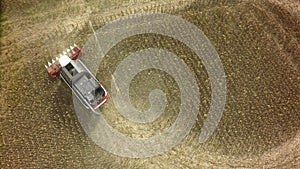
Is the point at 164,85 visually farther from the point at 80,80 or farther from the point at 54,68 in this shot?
the point at 54,68

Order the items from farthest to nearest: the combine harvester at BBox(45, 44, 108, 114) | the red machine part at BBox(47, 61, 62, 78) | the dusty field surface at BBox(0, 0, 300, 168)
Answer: the red machine part at BBox(47, 61, 62, 78)
the dusty field surface at BBox(0, 0, 300, 168)
the combine harvester at BBox(45, 44, 108, 114)

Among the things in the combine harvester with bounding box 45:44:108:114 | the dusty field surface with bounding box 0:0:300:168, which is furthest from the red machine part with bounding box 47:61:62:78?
the dusty field surface with bounding box 0:0:300:168

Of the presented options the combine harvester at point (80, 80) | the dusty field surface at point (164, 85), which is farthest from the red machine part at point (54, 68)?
the dusty field surface at point (164, 85)

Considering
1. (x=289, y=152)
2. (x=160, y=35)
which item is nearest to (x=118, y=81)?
(x=160, y=35)

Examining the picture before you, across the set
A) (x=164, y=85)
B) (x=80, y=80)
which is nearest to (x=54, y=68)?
(x=80, y=80)

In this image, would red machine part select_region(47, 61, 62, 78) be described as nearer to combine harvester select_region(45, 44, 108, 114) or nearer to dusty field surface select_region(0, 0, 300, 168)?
combine harvester select_region(45, 44, 108, 114)

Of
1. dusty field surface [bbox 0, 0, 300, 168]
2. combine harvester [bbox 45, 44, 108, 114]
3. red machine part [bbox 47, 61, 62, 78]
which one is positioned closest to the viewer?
combine harvester [bbox 45, 44, 108, 114]

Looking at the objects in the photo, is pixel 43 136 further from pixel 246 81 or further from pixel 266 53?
Result: pixel 266 53

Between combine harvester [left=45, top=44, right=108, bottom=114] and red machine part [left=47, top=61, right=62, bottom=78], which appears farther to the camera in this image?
red machine part [left=47, top=61, right=62, bottom=78]
